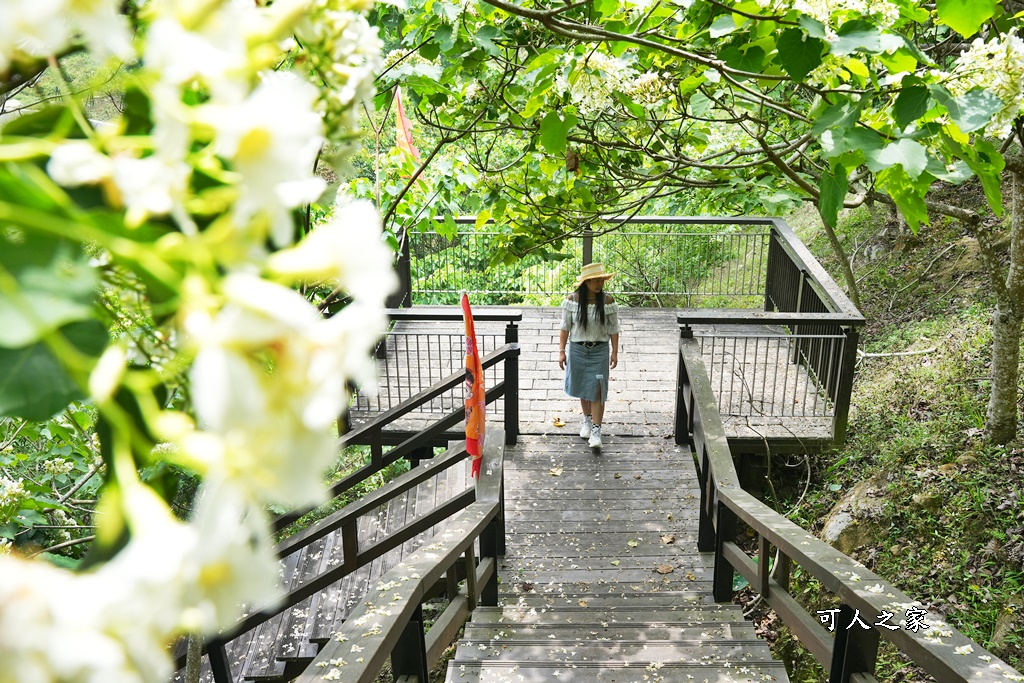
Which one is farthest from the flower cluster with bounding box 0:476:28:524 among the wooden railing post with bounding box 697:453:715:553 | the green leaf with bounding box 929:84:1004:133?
the wooden railing post with bounding box 697:453:715:553

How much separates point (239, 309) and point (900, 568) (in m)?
5.55

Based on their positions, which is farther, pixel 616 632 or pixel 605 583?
pixel 605 583

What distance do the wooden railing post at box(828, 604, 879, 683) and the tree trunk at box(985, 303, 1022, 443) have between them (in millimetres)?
3041

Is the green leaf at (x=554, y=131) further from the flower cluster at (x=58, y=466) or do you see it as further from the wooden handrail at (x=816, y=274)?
the wooden handrail at (x=816, y=274)

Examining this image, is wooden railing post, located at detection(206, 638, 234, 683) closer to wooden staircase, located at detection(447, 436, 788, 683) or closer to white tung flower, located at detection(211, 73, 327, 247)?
wooden staircase, located at detection(447, 436, 788, 683)

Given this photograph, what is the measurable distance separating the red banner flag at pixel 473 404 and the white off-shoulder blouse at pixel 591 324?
116cm

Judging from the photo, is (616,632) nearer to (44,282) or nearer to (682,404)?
(682,404)

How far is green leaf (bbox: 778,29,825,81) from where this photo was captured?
5.43 ft

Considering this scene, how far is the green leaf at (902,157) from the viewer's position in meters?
1.40

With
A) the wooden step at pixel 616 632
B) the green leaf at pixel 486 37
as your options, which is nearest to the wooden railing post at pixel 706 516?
the wooden step at pixel 616 632

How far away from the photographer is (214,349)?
0.85ft

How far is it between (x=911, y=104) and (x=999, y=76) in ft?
0.99

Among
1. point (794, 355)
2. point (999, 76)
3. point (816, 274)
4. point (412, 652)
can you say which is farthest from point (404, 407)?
point (794, 355)

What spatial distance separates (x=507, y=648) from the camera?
3.82 m
